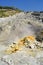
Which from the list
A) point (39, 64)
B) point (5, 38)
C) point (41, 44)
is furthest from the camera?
point (5, 38)

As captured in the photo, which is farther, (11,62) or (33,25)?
(33,25)

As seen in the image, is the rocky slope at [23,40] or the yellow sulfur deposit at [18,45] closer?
the rocky slope at [23,40]

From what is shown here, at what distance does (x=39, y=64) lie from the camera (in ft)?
17.1

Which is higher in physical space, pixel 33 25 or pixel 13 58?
pixel 33 25

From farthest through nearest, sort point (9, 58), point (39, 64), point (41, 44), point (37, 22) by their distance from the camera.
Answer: point (37, 22) → point (41, 44) → point (9, 58) → point (39, 64)

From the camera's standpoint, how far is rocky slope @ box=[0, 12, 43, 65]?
18.0 feet

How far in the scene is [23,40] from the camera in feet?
22.7

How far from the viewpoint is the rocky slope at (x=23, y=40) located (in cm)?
549

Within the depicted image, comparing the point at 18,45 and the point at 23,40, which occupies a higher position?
the point at 23,40

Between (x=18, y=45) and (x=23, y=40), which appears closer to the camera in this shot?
(x=18, y=45)

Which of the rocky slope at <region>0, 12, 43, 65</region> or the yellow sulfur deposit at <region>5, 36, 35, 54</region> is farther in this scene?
the yellow sulfur deposit at <region>5, 36, 35, 54</region>

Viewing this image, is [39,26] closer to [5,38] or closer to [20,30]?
[20,30]

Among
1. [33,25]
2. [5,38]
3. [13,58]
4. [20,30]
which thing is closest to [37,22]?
[33,25]

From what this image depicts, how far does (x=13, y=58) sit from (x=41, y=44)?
1.38m
